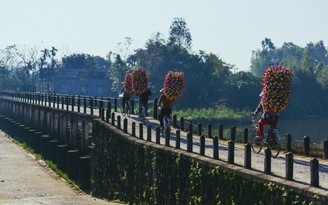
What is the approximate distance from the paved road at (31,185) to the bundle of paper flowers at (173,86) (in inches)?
211

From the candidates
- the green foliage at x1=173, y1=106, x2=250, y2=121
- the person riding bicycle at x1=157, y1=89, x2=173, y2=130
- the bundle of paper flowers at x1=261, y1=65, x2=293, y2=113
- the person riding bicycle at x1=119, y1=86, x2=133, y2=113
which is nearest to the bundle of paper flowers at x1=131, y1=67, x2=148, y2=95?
the person riding bicycle at x1=119, y1=86, x2=133, y2=113

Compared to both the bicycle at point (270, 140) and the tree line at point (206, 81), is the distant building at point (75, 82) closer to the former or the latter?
the tree line at point (206, 81)

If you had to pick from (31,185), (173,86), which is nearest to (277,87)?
(173,86)

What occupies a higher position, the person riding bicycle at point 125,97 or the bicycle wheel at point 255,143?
the person riding bicycle at point 125,97

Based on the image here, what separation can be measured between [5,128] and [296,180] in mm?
71452

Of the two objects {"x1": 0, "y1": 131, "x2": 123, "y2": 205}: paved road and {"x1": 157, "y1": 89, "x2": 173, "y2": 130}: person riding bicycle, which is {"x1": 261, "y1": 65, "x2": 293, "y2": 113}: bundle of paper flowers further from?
{"x1": 0, "y1": 131, "x2": 123, "y2": 205}: paved road

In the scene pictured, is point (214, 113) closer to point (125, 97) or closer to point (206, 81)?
point (206, 81)

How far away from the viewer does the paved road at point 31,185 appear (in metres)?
29.1

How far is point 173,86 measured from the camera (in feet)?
97.9

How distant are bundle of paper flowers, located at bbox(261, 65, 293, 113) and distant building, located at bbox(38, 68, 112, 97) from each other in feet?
397

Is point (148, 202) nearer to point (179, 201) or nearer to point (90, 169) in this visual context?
point (179, 201)

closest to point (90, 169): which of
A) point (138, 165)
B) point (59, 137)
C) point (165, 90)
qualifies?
point (165, 90)

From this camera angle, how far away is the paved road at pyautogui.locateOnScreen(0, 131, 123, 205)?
29109mm

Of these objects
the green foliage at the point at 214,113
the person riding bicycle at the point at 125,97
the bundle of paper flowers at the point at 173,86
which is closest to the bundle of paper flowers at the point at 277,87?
the bundle of paper flowers at the point at 173,86
